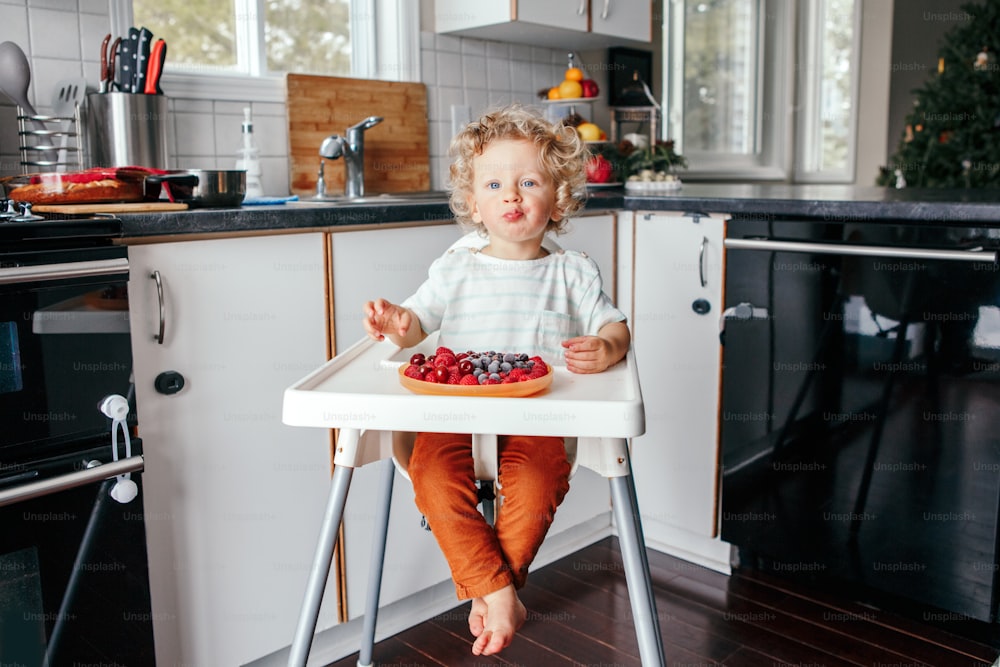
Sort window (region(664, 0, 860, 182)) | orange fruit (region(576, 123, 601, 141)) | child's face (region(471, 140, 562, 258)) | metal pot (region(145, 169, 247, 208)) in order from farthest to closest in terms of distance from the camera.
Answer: window (region(664, 0, 860, 182)), orange fruit (region(576, 123, 601, 141)), metal pot (region(145, 169, 247, 208)), child's face (region(471, 140, 562, 258))

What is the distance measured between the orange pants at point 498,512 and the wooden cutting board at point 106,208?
0.64 meters

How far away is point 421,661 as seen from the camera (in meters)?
1.91

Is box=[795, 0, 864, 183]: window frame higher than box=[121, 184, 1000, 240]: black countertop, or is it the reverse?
box=[795, 0, 864, 183]: window frame

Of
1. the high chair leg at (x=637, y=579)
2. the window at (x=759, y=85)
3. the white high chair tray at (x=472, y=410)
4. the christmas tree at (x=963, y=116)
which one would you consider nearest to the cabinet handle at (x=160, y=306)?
the white high chair tray at (x=472, y=410)

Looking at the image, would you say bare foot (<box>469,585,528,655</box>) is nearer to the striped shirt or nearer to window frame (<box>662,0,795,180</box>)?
the striped shirt

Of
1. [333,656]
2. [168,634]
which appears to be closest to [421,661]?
[333,656]

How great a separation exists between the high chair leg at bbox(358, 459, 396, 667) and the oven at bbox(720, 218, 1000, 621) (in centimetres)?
98

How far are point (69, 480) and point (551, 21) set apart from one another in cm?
189

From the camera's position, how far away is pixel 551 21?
8.59 ft

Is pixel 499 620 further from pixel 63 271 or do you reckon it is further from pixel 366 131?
pixel 366 131

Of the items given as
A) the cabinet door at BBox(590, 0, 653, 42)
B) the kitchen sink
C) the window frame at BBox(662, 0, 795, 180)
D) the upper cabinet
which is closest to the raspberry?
the kitchen sink

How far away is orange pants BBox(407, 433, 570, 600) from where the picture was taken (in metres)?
1.16

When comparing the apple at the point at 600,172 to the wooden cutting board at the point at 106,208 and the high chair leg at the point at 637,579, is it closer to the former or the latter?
the wooden cutting board at the point at 106,208

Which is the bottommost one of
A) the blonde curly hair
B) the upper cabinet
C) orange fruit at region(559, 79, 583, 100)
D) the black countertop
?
the black countertop
